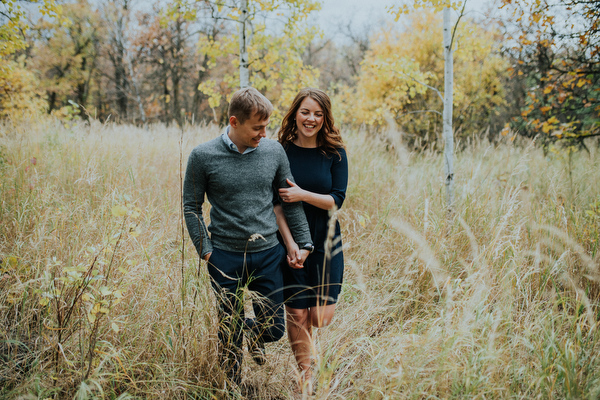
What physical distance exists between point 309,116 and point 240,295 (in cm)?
109

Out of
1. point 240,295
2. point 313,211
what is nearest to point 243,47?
point 313,211

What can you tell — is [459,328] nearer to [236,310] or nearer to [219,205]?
[236,310]

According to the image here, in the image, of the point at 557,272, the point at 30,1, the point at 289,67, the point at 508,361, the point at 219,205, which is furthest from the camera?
the point at 289,67

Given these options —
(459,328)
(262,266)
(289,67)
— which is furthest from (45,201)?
(289,67)

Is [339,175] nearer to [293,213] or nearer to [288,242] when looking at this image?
[293,213]

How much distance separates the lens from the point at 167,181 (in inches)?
162

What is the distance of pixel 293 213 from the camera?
6.18 feet

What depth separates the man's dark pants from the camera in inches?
67.9

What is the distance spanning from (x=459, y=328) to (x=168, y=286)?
5.46 ft

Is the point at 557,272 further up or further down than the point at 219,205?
further down

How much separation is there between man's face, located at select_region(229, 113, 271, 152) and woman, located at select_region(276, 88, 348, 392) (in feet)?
1.17

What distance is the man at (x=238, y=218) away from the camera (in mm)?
1691

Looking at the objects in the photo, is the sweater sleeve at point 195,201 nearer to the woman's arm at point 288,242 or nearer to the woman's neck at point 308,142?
the woman's arm at point 288,242

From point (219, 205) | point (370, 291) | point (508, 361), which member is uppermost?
point (219, 205)
